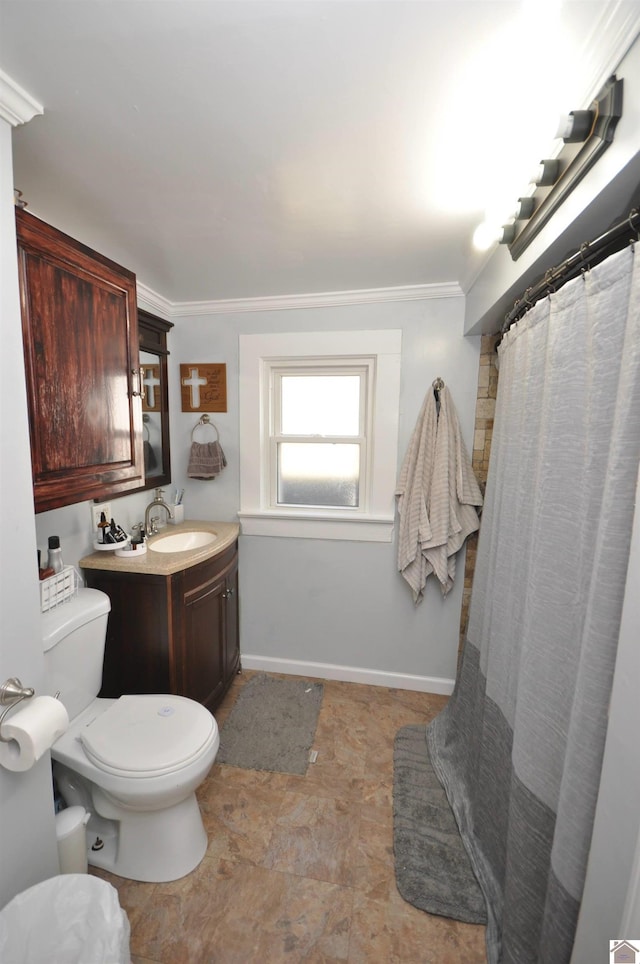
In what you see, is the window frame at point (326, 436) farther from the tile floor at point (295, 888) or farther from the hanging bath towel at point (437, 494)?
the tile floor at point (295, 888)

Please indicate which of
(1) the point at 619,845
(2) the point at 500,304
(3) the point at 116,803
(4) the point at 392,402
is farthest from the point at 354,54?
(3) the point at 116,803

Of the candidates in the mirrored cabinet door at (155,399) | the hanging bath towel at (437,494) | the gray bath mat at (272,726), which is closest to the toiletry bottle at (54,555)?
the mirrored cabinet door at (155,399)

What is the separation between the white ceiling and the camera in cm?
73

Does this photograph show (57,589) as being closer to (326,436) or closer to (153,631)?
(153,631)

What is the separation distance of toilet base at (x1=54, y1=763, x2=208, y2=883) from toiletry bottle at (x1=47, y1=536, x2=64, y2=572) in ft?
2.30

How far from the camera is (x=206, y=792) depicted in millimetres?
1645

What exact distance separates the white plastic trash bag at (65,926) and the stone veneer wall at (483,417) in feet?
6.27

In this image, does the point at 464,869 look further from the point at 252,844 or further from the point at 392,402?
the point at 392,402

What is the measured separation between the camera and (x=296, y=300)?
2199 mm

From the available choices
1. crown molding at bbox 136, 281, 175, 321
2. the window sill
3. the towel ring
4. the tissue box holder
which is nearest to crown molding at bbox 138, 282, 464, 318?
crown molding at bbox 136, 281, 175, 321

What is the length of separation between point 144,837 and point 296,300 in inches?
98.2

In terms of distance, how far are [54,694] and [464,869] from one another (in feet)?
5.21

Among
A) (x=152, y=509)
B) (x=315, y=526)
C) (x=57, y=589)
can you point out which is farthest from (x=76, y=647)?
(x=315, y=526)

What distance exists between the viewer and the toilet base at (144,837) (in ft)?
4.34
